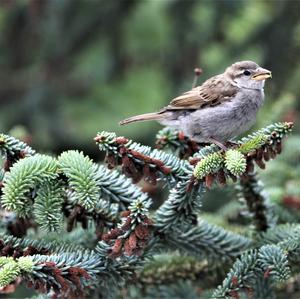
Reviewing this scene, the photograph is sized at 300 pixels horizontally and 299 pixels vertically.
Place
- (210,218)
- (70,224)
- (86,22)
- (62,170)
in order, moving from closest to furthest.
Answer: (62,170)
(70,224)
(210,218)
(86,22)

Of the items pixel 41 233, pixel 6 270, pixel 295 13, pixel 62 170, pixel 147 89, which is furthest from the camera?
pixel 147 89

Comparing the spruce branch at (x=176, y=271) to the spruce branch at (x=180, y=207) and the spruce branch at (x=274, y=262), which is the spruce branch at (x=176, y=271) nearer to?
the spruce branch at (x=180, y=207)

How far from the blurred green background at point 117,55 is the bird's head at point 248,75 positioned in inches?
50.3

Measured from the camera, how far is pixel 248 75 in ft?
13.3

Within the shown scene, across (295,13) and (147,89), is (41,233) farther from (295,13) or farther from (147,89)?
(147,89)

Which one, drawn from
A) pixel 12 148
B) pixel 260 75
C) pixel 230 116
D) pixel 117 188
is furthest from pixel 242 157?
pixel 260 75

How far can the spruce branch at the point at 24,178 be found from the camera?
2523 mm

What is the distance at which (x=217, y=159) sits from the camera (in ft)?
8.55

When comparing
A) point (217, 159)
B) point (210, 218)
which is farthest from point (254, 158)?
point (210, 218)

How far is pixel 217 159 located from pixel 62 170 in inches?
25.0

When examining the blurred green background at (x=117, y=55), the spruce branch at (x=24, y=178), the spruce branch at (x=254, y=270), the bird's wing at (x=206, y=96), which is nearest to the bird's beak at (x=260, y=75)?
the bird's wing at (x=206, y=96)

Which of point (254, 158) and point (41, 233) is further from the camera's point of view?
point (41, 233)

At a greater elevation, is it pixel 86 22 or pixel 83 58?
pixel 86 22

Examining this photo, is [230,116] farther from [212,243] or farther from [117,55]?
[117,55]
